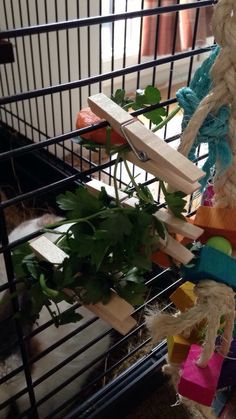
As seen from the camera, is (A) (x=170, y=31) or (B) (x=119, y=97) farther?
(A) (x=170, y=31)

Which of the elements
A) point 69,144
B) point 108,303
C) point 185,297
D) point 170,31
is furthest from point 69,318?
point 170,31

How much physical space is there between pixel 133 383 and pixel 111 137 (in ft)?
1.71

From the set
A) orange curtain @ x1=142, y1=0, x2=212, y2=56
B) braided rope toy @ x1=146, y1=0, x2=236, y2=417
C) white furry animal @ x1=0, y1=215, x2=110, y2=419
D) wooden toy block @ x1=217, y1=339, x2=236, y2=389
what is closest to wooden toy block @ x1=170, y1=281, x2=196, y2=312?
braided rope toy @ x1=146, y1=0, x2=236, y2=417

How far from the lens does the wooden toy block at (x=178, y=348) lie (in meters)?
0.61

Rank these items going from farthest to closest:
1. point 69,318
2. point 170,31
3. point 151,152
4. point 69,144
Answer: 1. point 170,31
2. point 69,144
3. point 69,318
4. point 151,152

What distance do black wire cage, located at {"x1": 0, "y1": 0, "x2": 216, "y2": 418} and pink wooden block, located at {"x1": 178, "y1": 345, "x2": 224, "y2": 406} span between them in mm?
158

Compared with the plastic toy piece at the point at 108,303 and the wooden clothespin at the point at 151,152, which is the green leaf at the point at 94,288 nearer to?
the plastic toy piece at the point at 108,303

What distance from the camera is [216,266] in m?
0.47

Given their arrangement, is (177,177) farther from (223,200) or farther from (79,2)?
(79,2)

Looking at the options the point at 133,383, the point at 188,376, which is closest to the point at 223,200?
the point at 188,376

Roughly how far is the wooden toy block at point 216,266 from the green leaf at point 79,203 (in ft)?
0.42

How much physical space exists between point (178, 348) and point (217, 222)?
211mm

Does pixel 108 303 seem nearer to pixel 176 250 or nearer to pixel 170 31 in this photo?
pixel 176 250

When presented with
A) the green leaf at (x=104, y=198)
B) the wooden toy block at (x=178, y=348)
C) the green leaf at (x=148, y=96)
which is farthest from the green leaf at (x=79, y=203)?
the wooden toy block at (x=178, y=348)
